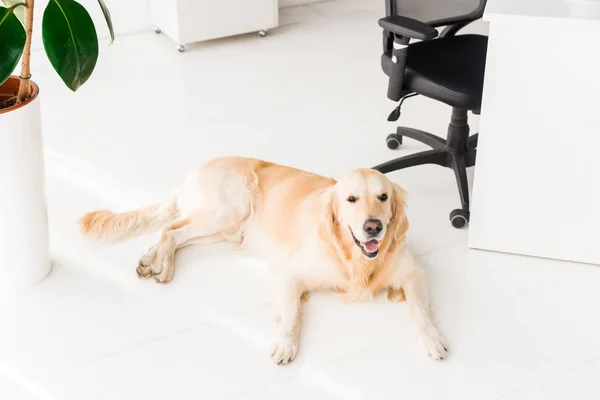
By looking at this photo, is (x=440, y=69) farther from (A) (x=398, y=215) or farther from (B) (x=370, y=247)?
(B) (x=370, y=247)

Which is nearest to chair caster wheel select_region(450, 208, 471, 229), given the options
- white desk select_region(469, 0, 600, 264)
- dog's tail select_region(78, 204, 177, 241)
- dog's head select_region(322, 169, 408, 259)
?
white desk select_region(469, 0, 600, 264)

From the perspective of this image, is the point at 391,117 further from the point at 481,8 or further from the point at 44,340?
the point at 44,340

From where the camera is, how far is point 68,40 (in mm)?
2400

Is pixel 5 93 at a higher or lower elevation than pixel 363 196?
higher

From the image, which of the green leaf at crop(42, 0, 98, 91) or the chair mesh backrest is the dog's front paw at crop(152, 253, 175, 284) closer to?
the green leaf at crop(42, 0, 98, 91)

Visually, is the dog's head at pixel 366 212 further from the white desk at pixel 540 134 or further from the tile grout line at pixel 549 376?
the tile grout line at pixel 549 376

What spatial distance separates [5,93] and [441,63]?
1.38 metres

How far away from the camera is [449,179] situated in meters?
3.38

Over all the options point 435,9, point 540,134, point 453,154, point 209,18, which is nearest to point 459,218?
point 453,154

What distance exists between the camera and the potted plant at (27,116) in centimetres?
238

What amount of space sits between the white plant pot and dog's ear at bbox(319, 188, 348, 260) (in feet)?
2.69

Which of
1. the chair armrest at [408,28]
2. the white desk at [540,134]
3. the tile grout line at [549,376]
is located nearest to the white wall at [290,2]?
the chair armrest at [408,28]

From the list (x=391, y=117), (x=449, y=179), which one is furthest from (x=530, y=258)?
(x=391, y=117)

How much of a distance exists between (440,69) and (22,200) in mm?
Answer: 1374
